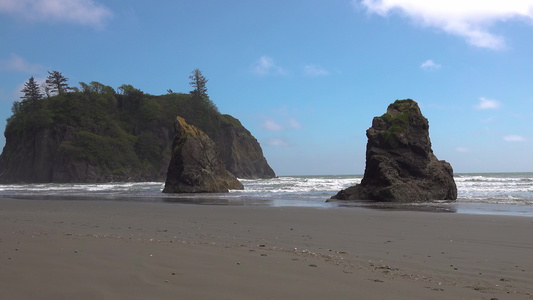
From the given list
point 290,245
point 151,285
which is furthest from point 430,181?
point 151,285

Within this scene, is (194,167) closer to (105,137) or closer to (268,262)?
(268,262)

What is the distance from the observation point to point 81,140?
62094 millimetres

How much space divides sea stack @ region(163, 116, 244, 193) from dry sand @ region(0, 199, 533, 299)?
19.9 m

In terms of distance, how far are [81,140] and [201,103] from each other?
75.1 ft

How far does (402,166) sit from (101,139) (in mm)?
54280

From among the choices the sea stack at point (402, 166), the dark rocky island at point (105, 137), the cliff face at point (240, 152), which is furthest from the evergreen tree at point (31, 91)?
the sea stack at point (402, 166)

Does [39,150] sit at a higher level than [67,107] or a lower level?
lower

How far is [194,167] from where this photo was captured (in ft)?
96.6

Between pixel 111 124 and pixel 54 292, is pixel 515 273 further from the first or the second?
pixel 111 124

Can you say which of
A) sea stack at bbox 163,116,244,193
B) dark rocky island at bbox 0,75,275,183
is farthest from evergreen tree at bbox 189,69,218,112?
sea stack at bbox 163,116,244,193

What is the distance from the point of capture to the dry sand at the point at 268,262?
12.1 ft

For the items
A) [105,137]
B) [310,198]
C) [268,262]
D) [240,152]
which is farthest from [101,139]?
[268,262]

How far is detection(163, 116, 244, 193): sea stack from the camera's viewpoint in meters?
28.7

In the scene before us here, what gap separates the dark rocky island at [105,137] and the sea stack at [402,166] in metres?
49.3
